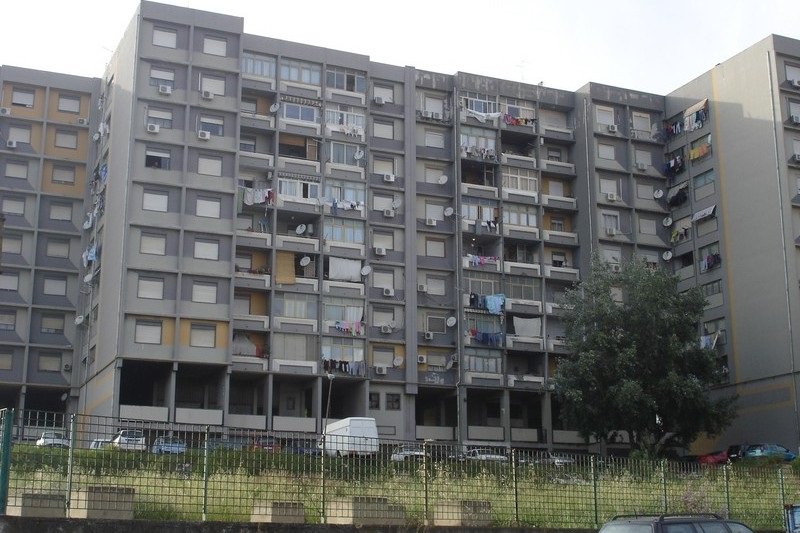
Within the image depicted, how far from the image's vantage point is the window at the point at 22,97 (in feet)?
219

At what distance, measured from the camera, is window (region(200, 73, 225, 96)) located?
59.6m

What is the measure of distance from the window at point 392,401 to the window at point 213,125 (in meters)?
17.3

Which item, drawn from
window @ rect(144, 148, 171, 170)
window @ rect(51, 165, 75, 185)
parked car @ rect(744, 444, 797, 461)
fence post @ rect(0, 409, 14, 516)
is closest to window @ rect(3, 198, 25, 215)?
window @ rect(51, 165, 75, 185)

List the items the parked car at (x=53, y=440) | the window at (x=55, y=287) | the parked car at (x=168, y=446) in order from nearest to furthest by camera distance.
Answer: the parked car at (x=53, y=440) → the parked car at (x=168, y=446) → the window at (x=55, y=287)

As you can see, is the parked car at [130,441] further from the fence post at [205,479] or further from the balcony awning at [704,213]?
the balcony awning at [704,213]

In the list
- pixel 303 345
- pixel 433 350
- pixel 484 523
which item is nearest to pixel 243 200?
pixel 303 345

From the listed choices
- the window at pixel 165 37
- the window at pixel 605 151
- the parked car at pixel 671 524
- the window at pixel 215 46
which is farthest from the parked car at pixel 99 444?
the window at pixel 605 151

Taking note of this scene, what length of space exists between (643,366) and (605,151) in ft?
62.8

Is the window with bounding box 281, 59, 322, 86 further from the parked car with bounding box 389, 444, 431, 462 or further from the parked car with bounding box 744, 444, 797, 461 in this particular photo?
the parked car with bounding box 389, 444, 431, 462

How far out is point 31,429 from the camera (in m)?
17.3

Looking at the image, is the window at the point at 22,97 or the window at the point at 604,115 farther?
the window at the point at 604,115

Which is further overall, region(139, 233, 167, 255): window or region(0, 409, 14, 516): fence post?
region(139, 233, 167, 255): window

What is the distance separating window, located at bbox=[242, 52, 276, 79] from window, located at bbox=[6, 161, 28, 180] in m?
15.6

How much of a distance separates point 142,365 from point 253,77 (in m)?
17.5
